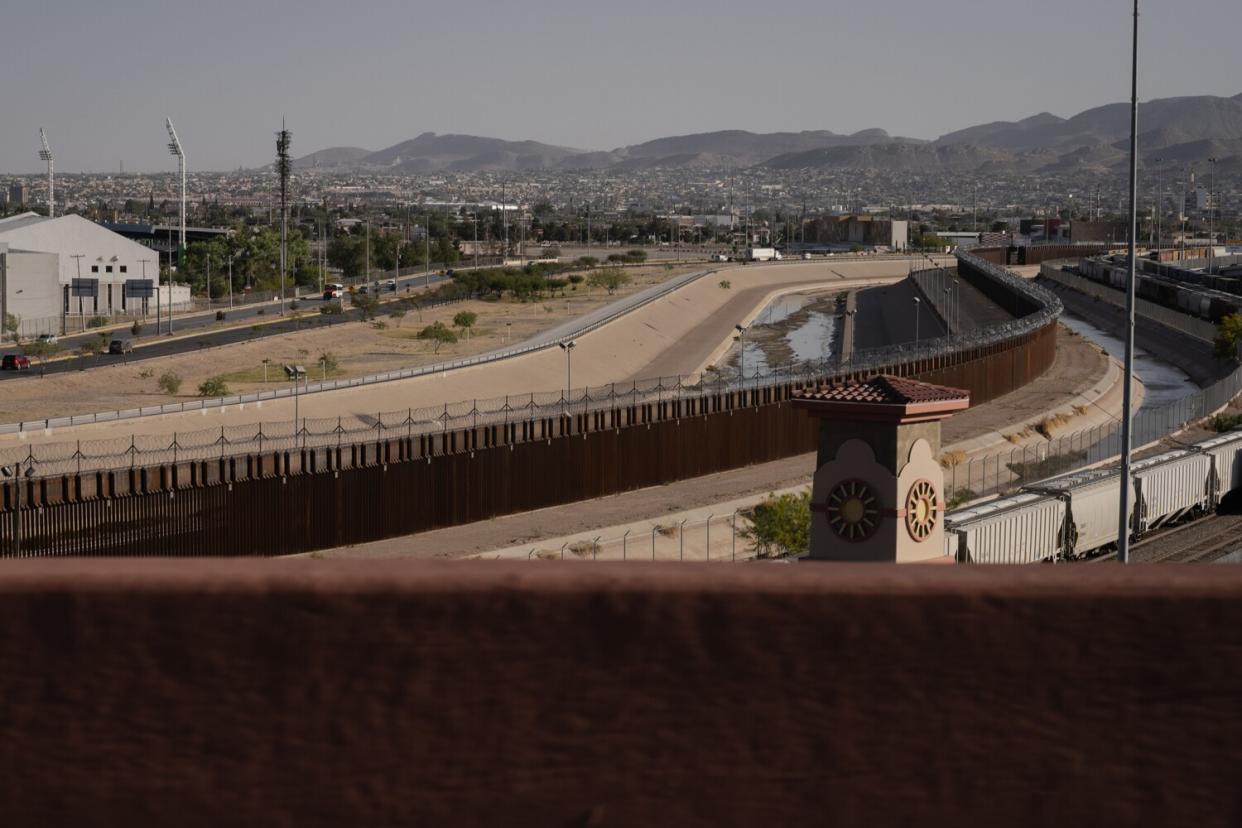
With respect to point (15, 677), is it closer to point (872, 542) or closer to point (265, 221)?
point (872, 542)

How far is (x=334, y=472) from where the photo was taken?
107 feet

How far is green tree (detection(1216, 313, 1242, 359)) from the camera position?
66000 mm

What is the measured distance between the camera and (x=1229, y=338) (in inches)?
2613

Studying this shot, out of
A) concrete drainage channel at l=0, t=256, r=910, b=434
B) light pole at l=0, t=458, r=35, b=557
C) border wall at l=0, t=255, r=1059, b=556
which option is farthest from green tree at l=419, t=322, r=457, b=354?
light pole at l=0, t=458, r=35, b=557

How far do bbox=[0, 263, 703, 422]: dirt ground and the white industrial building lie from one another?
10569 millimetres

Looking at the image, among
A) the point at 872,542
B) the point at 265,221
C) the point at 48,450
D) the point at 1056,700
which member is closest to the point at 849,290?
the point at 265,221

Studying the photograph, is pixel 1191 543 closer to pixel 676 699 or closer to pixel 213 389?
pixel 676 699

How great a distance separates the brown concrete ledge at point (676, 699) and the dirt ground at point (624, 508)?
1945cm

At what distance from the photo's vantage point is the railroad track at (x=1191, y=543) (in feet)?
88.9

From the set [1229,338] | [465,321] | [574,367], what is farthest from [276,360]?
[1229,338]

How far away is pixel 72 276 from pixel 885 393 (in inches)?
2729

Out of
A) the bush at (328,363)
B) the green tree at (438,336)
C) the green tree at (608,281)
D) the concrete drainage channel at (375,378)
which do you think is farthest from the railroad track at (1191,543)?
the green tree at (608,281)

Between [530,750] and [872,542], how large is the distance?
12.2m

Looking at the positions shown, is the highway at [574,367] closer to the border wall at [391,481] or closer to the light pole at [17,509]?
the border wall at [391,481]
